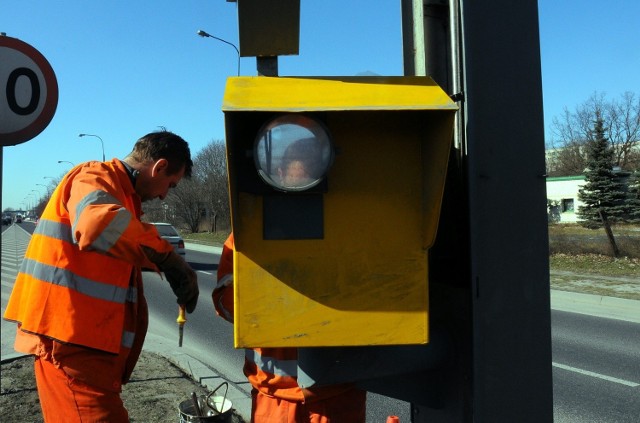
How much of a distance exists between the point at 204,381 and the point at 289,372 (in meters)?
3.40

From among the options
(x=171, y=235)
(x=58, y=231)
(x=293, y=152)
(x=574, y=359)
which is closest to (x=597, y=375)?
(x=574, y=359)

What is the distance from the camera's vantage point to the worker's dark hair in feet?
8.02

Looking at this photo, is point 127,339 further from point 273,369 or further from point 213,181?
point 213,181

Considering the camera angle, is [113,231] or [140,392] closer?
[113,231]

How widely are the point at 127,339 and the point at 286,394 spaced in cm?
78

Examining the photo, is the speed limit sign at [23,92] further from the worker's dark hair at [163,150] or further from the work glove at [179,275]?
the work glove at [179,275]

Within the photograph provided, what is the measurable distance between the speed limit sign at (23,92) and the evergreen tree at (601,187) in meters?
19.6

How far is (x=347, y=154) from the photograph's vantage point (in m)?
1.25

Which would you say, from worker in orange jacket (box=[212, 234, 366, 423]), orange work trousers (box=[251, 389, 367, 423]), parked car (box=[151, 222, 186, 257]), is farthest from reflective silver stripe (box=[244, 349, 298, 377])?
parked car (box=[151, 222, 186, 257])

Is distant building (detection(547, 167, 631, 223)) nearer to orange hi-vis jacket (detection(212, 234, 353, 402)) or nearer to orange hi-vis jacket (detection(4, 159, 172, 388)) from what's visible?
orange hi-vis jacket (detection(212, 234, 353, 402))

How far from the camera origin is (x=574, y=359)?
21.3ft

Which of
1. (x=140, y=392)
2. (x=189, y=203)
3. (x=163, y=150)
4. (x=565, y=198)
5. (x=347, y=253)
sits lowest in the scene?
(x=140, y=392)

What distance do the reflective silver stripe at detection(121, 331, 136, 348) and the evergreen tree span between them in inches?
790

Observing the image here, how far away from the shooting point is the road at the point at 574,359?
4766 mm
